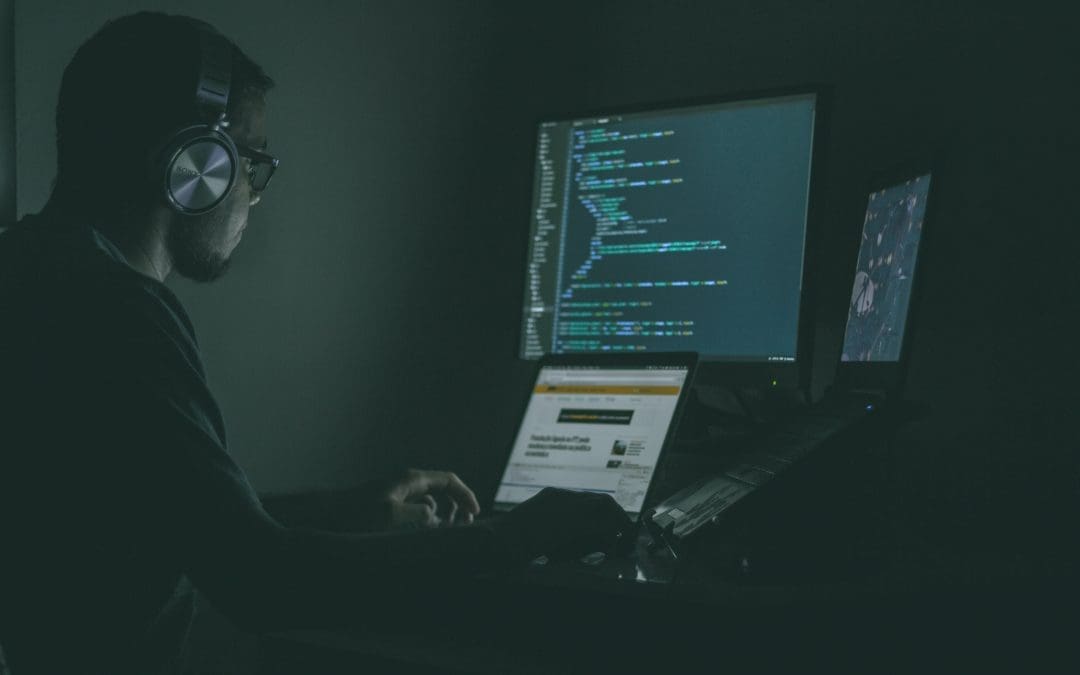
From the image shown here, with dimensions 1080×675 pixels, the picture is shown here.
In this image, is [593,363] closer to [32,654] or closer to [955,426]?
[955,426]

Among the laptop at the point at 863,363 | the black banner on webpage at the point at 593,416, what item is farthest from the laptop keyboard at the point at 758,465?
the black banner on webpage at the point at 593,416

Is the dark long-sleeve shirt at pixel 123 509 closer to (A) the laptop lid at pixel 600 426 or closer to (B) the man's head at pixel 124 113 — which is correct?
(B) the man's head at pixel 124 113

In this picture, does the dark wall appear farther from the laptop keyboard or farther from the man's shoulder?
the laptop keyboard

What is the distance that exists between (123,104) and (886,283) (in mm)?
873

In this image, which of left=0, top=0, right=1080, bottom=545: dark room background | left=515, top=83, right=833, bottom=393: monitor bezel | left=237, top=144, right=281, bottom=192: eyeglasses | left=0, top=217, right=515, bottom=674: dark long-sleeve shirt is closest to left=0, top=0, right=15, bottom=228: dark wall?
left=0, top=0, right=1080, bottom=545: dark room background

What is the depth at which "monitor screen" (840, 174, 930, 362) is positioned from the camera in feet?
3.33

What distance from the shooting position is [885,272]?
1102 millimetres

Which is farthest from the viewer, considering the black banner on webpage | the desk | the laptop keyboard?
the black banner on webpage

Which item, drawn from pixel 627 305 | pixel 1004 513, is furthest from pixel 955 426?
pixel 627 305

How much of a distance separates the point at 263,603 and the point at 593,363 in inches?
26.1

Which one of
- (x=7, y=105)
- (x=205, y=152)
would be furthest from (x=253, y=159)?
(x=7, y=105)

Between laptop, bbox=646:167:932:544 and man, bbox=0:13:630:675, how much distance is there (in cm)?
9

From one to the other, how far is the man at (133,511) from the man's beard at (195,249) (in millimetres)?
107

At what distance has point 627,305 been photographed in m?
1.39
